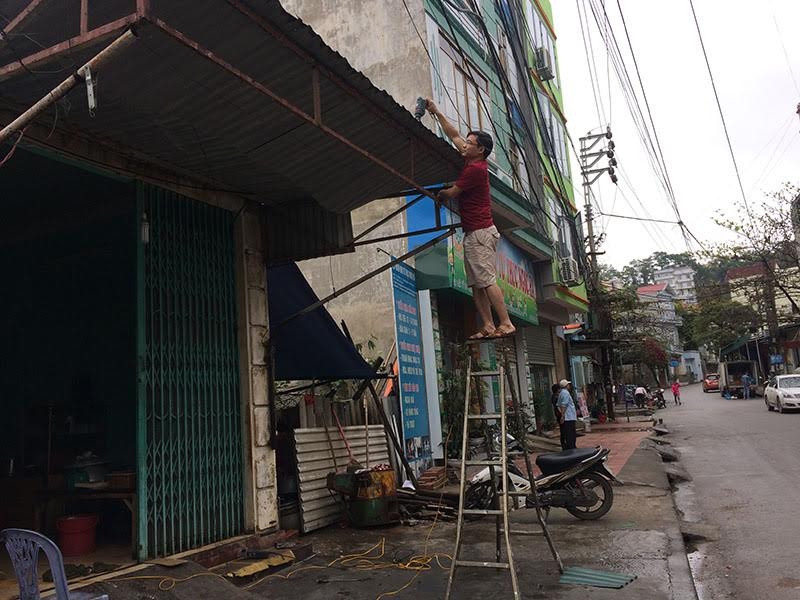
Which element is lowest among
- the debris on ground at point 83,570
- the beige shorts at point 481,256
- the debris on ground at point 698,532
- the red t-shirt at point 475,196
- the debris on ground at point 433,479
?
the debris on ground at point 698,532

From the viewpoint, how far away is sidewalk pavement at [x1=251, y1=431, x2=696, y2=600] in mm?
4773

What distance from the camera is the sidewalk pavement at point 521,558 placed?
477 centimetres

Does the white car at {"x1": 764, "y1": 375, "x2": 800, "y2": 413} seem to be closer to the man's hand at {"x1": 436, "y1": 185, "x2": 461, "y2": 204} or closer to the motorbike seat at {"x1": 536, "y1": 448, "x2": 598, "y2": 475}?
the motorbike seat at {"x1": 536, "y1": 448, "x2": 598, "y2": 475}

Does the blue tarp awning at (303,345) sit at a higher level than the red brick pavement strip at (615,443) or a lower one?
higher

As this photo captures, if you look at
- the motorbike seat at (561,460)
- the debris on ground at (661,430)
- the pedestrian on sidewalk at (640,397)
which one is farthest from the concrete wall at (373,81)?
the pedestrian on sidewalk at (640,397)

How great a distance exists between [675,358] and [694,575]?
6743 cm

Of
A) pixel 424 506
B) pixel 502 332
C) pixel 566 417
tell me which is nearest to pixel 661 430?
pixel 566 417

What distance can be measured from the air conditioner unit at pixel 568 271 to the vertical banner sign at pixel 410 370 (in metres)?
8.75

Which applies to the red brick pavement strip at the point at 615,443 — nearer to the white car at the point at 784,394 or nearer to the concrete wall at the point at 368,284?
the concrete wall at the point at 368,284

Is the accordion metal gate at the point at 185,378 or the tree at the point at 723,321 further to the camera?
the tree at the point at 723,321

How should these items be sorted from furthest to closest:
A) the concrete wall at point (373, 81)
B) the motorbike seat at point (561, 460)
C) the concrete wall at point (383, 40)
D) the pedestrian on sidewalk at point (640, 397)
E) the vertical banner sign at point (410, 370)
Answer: the pedestrian on sidewalk at point (640, 397)
the concrete wall at point (383, 40)
the concrete wall at point (373, 81)
the vertical banner sign at point (410, 370)
the motorbike seat at point (561, 460)

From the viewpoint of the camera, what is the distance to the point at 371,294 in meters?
10.4

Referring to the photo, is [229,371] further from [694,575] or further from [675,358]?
[675,358]

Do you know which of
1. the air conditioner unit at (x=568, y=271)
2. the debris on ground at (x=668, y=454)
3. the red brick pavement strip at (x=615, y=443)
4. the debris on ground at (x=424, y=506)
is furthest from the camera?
the air conditioner unit at (x=568, y=271)
